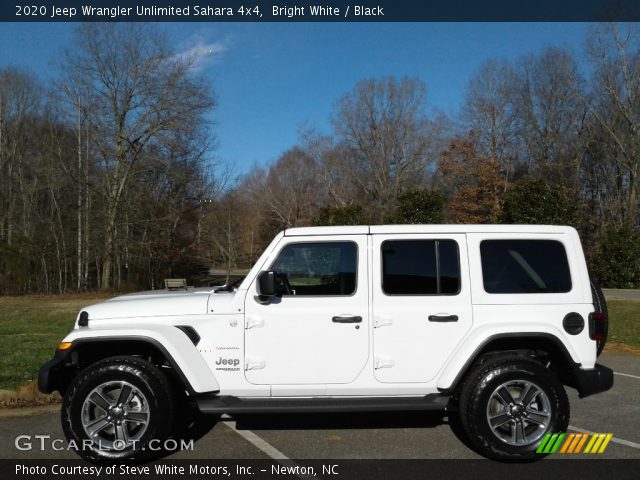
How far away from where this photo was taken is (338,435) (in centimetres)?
473

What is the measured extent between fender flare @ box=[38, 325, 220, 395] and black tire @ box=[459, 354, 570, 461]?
210 centimetres

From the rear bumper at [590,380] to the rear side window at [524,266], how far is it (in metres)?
0.69

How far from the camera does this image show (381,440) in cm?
461

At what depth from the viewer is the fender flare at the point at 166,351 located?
4.12 m

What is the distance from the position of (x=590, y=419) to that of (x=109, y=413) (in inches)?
180

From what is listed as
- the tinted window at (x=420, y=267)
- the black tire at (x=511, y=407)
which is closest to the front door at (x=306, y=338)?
the tinted window at (x=420, y=267)

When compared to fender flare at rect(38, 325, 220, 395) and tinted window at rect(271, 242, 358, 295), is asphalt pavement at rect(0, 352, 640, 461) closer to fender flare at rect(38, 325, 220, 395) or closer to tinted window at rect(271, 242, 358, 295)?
fender flare at rect(38, 325, 220, 395)

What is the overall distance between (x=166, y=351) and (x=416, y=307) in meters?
2.07

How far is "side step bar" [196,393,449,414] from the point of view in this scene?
4.12m

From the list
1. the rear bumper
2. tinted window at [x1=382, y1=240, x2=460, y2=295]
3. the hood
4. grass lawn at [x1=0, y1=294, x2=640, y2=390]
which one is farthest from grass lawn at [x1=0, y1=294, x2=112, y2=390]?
the rear bumper

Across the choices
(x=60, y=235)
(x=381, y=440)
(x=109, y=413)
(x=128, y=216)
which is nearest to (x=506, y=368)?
(x=381, y=440)

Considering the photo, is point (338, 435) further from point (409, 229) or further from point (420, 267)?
point (409, 229)

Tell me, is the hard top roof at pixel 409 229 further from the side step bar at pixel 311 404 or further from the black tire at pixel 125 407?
→ the black tire at pixel 125 407

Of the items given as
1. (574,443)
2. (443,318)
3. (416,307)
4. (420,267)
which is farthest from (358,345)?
(574,443)
